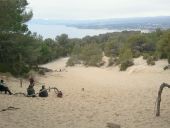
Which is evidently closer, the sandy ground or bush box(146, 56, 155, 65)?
the sandy ground

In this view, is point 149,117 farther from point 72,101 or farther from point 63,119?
point 72,101

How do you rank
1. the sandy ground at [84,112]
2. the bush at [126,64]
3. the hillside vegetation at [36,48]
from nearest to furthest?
the sandy ground at [84,112] → the hillside vegetation at [36,48] → the bush at [126,64]

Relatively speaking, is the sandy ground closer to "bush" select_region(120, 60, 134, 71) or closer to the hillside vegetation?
the hillside vegetation

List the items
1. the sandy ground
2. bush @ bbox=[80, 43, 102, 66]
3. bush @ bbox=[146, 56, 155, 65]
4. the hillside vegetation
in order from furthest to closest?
bush @ bbox=[80, 43, 102, 66]
bush @ bbox=[146, 56, 155, 65]
the hillside vegetation
the sandy ground

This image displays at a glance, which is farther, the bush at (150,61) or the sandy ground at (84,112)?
the bush at (150,61)

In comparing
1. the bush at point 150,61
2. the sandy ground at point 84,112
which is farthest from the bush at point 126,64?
the sandy ground at point 84,112

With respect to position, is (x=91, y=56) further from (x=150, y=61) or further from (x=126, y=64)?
(x=150, y=61)

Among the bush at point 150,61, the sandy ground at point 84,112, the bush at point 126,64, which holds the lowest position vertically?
the bush at point 126,64

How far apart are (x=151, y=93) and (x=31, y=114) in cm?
1008

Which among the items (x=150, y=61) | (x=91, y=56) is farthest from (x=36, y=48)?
(x=91, y=56)

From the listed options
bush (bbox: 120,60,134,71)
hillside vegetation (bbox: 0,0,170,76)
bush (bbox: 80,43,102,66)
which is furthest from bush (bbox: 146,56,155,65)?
bush (bbox: 80,43,102,66)

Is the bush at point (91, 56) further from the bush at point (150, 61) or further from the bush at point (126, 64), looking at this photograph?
the bush at point (150, 61)

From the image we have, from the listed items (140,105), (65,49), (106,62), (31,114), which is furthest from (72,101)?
(65,49)

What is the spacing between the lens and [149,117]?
16.1 m
